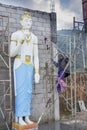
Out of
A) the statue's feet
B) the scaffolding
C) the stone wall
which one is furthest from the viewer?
the stone wall

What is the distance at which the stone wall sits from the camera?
6093 millimetres

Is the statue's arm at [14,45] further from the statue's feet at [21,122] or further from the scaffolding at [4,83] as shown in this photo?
the statue's feet at [21,122]

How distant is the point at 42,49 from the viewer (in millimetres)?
6410

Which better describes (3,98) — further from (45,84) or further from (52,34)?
(52,34)

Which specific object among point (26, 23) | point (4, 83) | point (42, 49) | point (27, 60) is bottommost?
point (4, 83)

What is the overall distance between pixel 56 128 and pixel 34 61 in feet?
5.00

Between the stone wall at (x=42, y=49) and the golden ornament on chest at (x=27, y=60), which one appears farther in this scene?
the stone wall at (x=42, y=49)

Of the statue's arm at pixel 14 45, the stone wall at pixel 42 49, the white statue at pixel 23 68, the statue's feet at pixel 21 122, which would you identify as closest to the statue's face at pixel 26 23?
the white statue at pixel 23 68

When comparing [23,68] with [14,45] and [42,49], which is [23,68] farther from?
[42,49]

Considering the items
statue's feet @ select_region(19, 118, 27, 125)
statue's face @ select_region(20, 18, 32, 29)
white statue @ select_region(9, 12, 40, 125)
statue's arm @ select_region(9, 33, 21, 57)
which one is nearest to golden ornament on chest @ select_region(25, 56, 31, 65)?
white statue @ select_region(9, 12, 40, 125)

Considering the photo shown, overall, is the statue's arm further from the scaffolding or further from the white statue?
the scaffolding

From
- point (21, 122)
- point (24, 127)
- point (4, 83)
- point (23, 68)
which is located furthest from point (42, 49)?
point (24, 127)

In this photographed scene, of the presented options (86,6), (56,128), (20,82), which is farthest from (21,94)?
(86,6)

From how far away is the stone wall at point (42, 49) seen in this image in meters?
6.09
